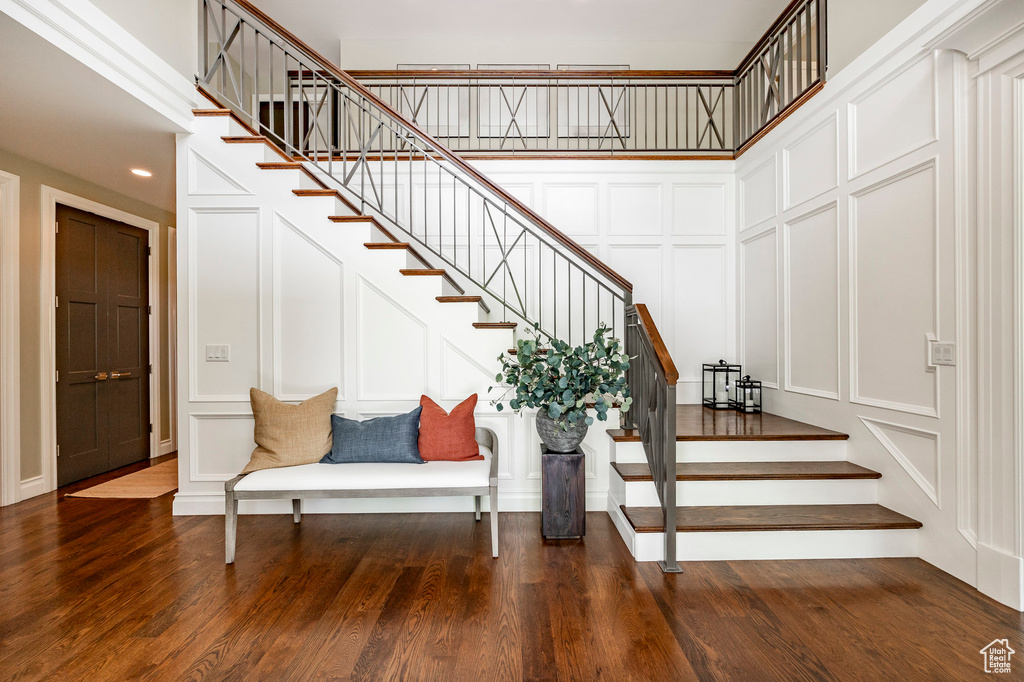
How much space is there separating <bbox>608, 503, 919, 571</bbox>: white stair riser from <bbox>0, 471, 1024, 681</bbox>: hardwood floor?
58mm

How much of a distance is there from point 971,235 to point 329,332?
368cm

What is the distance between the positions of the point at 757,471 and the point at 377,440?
2.33m

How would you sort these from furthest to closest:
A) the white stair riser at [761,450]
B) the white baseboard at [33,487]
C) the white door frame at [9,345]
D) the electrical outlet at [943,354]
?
the white baseboard at [33,487], the white door frame at [9,345], the white stair riser at [761,450], the electrical outlet at [943,354]

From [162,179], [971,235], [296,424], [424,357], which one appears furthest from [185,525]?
[971,235]

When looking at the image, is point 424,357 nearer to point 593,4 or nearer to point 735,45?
point 593,4

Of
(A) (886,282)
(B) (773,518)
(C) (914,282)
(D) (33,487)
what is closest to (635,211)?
(A) (886,282)

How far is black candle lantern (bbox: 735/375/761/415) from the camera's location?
175 inches

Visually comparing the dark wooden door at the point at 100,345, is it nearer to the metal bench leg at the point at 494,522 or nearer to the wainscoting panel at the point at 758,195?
the metal bench leg at the point at 494,522

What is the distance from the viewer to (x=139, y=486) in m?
4.32

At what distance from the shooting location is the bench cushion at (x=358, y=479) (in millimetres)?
2877

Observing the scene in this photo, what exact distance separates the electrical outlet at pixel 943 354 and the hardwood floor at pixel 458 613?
1053 millimetres

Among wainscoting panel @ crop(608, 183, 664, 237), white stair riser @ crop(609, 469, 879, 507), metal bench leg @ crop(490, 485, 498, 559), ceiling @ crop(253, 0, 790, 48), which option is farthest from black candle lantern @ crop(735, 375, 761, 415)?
ceiling @ crop(253, 0, 790, 48)

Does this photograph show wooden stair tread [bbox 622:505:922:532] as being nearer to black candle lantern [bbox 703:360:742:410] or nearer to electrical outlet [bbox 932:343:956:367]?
electrical outlet [bbox 932:343:956:367]

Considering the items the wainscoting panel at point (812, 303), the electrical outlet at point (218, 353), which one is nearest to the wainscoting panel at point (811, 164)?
the wainscoting panel at point (812, 303)
